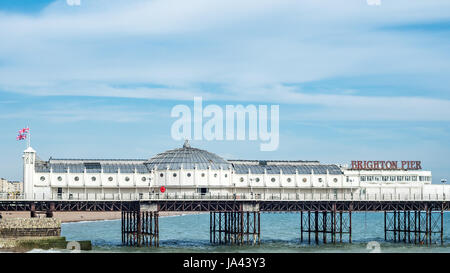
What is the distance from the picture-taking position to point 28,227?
9412 cm

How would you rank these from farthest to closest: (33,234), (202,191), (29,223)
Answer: (202,191) < (29,223) < (33,234)

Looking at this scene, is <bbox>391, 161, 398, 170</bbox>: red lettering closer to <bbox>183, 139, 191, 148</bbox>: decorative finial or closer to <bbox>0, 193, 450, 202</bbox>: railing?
<bbox>0, 193, 450, 202</bbox>: railing

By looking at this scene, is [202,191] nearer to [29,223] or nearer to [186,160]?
[186,160]

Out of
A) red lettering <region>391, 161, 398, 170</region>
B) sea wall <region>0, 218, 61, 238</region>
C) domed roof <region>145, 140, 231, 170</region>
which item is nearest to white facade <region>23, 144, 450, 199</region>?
domed roof <region>145, 140, 231, 170</region>

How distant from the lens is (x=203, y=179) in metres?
113

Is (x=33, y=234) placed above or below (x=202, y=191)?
below

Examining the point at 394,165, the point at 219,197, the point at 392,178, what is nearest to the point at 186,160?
the point at 219,197

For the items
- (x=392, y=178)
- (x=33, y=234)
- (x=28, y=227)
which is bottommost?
(x=33, y=234)

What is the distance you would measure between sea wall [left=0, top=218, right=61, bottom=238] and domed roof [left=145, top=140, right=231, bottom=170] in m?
23.1

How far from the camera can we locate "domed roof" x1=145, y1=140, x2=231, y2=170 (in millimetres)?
113812

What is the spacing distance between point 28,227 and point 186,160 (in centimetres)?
2822

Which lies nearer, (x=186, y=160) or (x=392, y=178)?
(x=186, y=160)

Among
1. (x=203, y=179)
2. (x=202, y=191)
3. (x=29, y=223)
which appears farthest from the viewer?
(x=202, y=191)
